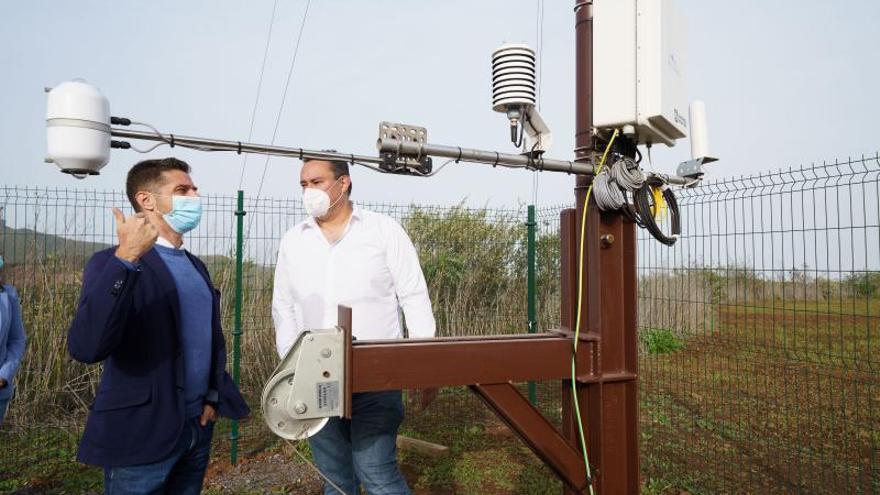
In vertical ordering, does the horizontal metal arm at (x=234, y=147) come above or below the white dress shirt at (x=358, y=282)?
above

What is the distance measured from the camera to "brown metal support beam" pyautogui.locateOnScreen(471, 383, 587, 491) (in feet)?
5.92

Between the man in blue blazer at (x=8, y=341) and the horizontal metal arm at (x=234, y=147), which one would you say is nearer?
the horizontal metal arm at (x=234, y=147)

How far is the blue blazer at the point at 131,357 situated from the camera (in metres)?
1.81

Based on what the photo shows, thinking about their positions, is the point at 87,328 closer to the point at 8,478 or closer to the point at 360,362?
the point at 360,362

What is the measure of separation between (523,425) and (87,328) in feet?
4.71

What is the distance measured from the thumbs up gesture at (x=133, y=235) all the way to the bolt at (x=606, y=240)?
1532 millimetres

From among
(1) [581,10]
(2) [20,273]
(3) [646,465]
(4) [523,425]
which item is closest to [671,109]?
(1) [581,10]

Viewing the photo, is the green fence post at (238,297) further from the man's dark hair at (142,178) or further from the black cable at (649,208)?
the black cable at (649,208)

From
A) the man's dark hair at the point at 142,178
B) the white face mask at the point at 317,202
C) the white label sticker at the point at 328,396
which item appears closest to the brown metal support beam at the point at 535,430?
the white label sticker at the point at 328,396

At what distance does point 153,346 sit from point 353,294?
839 mm

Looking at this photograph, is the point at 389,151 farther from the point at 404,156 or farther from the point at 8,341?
the point at 8,341

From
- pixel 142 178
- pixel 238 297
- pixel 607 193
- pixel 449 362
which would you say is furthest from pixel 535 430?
pixel 238 297

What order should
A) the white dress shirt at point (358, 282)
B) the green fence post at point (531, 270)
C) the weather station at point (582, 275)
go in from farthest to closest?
the green fence post at point (531, 270)
the white dress shirt at point (358, 282)
the weather station at point (582, 275)

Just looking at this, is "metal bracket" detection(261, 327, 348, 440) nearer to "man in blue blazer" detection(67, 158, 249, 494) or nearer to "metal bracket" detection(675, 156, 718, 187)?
"man in blue blazer" detection(67, 158, 249, 494)
